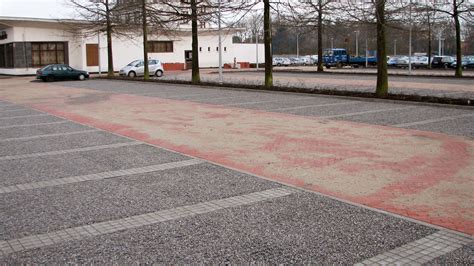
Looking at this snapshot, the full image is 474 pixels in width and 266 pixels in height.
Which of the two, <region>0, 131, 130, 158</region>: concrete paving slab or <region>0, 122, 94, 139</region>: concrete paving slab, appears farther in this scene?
<region>0, 122, 94, 139</region>: concrete paving slab

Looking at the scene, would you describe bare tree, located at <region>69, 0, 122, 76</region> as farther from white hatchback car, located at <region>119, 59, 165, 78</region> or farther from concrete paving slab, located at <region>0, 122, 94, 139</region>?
concrete paving slab, located at <region>0, 122, 94, 139</region>

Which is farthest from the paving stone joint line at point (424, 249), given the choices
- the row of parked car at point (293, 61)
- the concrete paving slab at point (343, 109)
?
the row of parked car at point (293, 61)

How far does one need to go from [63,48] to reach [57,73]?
12.8 m

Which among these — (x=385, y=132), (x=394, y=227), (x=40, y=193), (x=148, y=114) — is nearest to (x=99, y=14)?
(x=148, y=114)

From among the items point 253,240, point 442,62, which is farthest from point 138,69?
point 253,240

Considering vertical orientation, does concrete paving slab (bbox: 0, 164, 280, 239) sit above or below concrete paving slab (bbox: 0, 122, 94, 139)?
below

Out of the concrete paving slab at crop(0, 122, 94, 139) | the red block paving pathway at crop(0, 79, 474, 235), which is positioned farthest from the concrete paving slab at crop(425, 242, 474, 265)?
the concrete paving slab at crop(0, 122, 94, 139)

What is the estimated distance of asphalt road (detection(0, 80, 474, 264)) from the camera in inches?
202

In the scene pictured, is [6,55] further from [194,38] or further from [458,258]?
[458,258]

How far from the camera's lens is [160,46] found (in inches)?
2382

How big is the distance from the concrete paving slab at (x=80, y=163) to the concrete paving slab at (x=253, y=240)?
337 centimetres

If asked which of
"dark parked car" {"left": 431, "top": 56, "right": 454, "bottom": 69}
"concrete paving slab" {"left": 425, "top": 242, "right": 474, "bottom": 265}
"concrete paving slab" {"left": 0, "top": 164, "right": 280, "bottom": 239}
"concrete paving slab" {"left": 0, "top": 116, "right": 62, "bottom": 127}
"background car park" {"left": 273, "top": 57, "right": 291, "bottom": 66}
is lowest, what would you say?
"concrete paving slab" {"left": 425, "top": 242, "right": 474, "bottom": 265}

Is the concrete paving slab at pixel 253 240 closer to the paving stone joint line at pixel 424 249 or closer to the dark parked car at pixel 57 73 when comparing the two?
the paving stone joint line at pixel 424 249

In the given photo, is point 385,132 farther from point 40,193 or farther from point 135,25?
point 135,25
